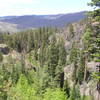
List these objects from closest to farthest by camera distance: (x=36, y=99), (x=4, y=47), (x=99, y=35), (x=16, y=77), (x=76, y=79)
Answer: (x=99, y=35)
(x=36, y=99)
(x=16, y=77)
(x=76, y=79)
(x=4, y=47)

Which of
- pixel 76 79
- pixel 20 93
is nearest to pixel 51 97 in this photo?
pixel 20 93

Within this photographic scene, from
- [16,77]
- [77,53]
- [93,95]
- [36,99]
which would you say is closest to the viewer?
[36,99]

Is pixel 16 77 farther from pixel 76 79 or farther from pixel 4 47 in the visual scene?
pixel 4 47

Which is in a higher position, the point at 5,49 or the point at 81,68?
the point at 81,68

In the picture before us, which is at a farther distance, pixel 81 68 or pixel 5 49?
pixel 5 49

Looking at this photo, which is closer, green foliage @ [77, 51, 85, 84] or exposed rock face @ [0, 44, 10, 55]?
green foliage @ [77, 51, 85, 84]

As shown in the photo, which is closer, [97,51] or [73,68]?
[97,51]

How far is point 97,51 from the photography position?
21781mm

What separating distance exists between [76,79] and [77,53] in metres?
13.1

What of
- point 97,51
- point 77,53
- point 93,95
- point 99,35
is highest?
point 99,35

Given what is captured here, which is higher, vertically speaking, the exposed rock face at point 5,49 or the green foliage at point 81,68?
the green foliage at point 81,68

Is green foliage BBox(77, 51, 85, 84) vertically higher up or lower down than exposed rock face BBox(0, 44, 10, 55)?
higher up

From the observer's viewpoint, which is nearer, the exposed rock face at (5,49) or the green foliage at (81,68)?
the green foliage at (81,68)

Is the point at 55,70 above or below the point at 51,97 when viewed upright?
below
